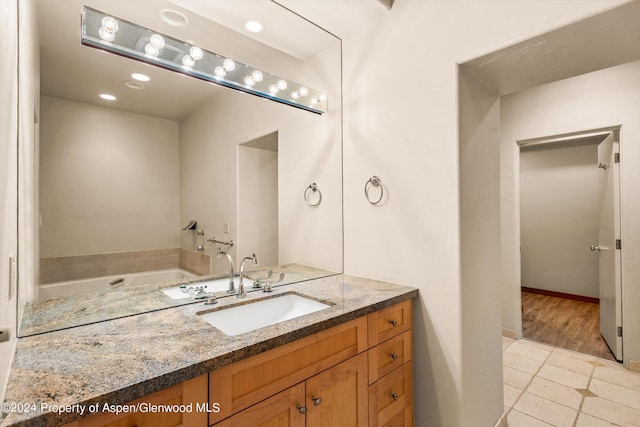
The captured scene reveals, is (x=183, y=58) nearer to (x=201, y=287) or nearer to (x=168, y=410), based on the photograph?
(x=201, y=287)

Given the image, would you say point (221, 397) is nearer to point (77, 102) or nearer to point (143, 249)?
point (143, 249)

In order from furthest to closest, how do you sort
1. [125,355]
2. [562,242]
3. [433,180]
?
[562,242]
[433,180]
[125,355]

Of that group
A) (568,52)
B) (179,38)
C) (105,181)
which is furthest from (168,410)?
(568,52)

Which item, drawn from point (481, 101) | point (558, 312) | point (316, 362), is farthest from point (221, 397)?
point (558, 312)

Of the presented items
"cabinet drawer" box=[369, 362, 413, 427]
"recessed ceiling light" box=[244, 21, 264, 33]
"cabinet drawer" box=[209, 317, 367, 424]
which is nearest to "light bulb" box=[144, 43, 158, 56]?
"recessed ceiling light" box=[244, 21, 264, 33]

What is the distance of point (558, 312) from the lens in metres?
3.87

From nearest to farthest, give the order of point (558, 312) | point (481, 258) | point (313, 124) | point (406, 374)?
1. point (406, 374)
2. point (481, 258)
3. point (313, 124)
4. point (558, 312)

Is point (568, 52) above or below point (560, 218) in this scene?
above

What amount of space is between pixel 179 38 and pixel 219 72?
0.74 feet

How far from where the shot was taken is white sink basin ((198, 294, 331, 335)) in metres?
1.38

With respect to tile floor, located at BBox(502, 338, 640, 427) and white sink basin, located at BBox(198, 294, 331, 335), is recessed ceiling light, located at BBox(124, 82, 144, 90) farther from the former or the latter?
tile floor, located at BBox(502, 338, 640, 427)

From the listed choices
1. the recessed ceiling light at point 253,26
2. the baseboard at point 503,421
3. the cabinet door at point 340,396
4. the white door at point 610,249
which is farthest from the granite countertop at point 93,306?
the white door at point 610,249

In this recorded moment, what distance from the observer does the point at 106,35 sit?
1.27 meters

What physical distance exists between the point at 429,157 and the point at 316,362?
3.74 feet
